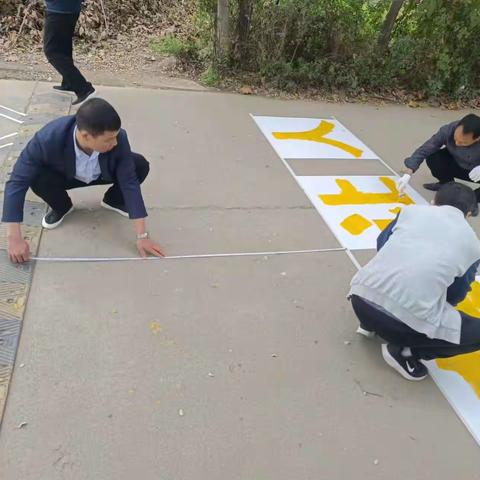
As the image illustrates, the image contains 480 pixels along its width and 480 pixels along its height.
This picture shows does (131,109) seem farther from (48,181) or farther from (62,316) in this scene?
(62,316)

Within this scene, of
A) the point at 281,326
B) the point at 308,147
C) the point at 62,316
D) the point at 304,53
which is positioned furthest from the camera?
the point at 304,53

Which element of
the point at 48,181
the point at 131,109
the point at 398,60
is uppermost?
the point at 398,60

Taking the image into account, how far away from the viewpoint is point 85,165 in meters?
2.40

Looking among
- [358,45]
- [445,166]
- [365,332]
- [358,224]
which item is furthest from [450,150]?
[358,45]

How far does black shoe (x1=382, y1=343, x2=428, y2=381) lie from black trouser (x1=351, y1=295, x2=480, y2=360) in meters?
0.06

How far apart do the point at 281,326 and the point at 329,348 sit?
0.25m

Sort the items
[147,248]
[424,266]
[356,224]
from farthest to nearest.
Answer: [356,224] → [147,248] → [424,266]

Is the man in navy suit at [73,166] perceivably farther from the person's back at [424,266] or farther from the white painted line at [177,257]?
the person's back at [424,266]

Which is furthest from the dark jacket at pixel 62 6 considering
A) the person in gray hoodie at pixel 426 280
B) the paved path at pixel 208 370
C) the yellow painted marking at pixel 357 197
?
the person in gray hoodie at pixel 426 280

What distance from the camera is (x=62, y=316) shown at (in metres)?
2.16

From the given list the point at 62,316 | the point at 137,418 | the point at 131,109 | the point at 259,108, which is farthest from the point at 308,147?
the point at 137,418

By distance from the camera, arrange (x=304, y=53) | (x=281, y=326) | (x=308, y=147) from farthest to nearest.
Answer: (x=304, y=53)
(x=308, y=147)
(x=281, y=326)

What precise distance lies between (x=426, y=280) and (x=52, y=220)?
1975 mm

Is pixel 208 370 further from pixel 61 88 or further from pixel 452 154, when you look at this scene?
pixel 61 88
